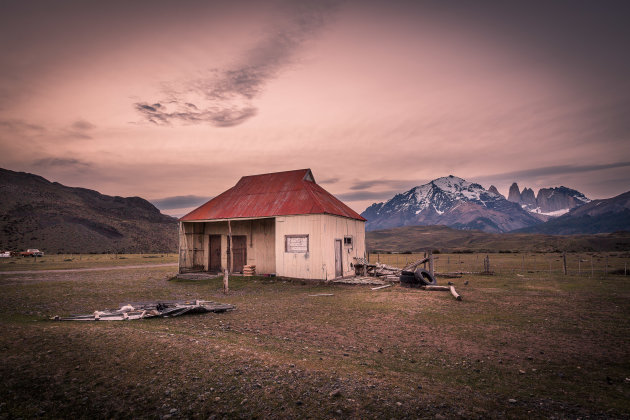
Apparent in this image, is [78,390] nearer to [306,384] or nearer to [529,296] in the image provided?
[306,384]

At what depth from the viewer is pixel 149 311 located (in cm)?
1172

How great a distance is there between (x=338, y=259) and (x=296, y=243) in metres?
3.44

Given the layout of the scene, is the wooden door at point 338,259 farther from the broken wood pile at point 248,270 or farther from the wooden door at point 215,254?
the wooden door at point 215,254

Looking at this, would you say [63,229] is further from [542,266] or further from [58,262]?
[542,266]

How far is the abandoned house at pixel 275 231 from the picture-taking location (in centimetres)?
2130

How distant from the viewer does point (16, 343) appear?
24.8 feet

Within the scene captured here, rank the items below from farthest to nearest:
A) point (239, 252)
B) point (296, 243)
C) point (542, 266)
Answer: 1. point (542, 266)
2. point (239, 252)
3. point (296, 243)

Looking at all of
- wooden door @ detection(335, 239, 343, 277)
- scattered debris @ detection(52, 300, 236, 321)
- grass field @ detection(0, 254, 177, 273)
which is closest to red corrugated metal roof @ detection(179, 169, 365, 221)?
wooden door @ detection(335, 239, 343, 277)

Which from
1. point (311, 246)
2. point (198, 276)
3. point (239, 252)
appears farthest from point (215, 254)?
point (311, 246)

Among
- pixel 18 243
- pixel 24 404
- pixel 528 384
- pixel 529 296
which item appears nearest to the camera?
pixel 24 404

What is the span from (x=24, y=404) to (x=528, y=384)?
337 inches

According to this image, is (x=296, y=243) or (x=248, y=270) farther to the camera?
(x=248, y=270)

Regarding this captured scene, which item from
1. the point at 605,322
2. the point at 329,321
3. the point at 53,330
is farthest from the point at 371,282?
the point at 53,330

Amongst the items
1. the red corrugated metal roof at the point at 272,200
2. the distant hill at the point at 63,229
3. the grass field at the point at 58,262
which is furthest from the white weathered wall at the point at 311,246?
the distant hill at the point at 63,229
